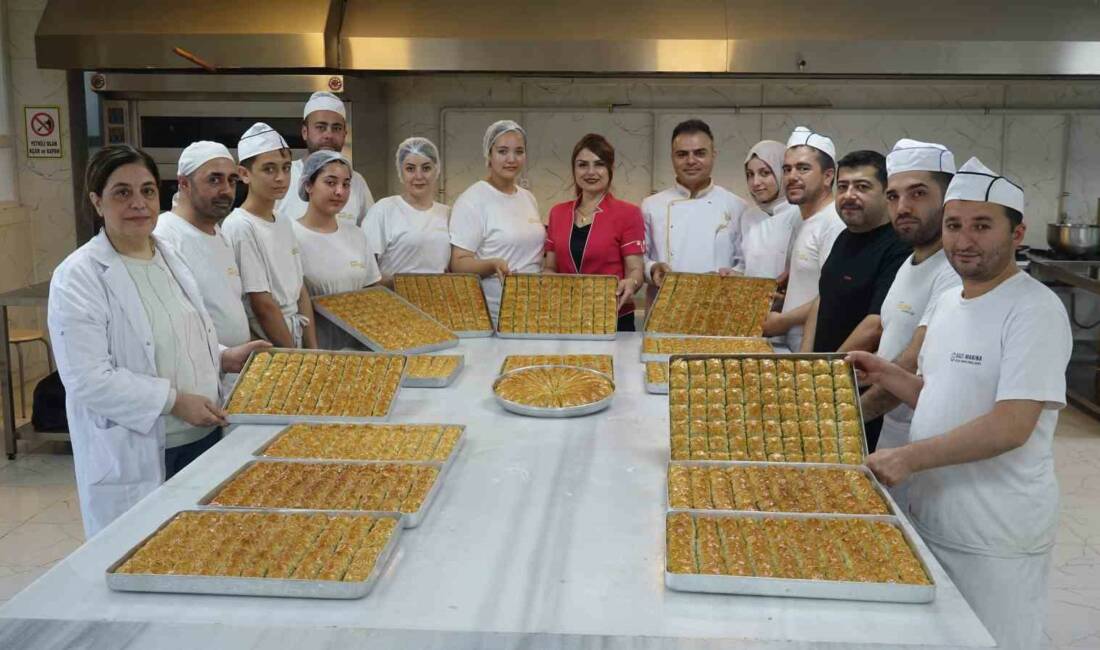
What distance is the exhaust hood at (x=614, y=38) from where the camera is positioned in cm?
512

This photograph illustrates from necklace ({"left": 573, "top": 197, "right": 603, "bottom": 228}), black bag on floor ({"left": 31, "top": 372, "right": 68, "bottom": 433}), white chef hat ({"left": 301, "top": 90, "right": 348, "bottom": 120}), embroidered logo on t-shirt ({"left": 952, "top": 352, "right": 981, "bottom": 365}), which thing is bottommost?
black bag on floor ({"left": 31, "top": 372, "right": 68, "bottom": 433})

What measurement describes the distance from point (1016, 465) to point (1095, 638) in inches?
54.4

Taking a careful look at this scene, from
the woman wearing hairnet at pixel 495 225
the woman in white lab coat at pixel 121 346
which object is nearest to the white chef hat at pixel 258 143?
the woman in white lab coat at pixel 121 346

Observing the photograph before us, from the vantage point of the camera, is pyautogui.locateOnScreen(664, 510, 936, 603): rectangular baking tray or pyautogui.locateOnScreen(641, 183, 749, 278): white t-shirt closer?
pyautogui.locateOnScreen(664, 510, 936, 603): rectangular baking tray

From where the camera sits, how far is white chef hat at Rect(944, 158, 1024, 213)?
209 centimetres

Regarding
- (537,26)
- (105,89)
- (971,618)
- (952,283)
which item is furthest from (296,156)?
(971,618)

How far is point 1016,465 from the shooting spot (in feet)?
6.95

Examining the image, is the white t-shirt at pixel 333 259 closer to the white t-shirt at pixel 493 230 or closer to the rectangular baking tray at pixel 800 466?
the white t-shirt at pixel 493 230

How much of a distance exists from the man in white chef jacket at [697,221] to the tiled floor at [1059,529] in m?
1.77

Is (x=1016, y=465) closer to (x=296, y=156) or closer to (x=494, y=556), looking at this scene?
(x=494, y=556)

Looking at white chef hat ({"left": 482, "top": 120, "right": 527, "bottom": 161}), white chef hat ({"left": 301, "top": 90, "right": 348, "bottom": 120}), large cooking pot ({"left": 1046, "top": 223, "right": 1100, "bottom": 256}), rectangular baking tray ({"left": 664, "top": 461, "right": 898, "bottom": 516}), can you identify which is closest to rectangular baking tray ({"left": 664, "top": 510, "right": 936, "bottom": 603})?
rectangular baking tray ({"left": 664, "top": 461, "right": 898, "bottom": 516})

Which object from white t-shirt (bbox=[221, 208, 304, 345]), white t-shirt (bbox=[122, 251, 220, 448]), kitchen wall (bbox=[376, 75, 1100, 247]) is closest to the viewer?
white t-shirt (bbox=[122, 251, 220, 448])

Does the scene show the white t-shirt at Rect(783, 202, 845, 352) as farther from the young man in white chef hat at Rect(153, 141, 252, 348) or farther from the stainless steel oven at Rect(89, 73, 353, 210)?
the stainless steel oven at Rect(89, 73, 353, 210)

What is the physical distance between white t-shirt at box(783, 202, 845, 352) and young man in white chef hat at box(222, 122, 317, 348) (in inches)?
70.7
